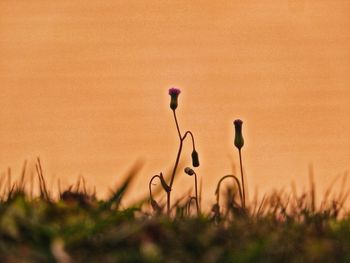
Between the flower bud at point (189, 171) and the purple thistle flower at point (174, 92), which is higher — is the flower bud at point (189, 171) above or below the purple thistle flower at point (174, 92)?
below

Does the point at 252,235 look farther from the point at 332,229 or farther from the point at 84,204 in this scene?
the point at 84,204

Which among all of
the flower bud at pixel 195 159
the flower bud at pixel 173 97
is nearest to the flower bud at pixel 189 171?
the flower bud at pixel 195 159

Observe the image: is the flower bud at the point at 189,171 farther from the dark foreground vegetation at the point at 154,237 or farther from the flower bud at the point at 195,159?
the dark foreground vegetation at the point at 154,237

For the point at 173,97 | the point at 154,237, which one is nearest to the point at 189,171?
the point at 173,97

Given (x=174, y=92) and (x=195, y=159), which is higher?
(x=174, y=92)

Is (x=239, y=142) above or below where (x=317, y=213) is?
above

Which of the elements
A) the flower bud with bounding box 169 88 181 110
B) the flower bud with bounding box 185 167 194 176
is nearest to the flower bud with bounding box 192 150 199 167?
the flower bud with bounding box 185 167 194 176

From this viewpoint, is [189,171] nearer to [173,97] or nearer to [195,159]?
[195,159]

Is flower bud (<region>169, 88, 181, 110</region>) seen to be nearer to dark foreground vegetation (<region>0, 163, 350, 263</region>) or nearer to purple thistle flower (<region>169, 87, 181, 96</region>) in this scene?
purple thistle flower (<region>169, 87, 181, 96</region>)

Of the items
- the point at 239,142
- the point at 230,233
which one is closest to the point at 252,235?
the point at 230,233

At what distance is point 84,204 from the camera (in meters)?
3.92

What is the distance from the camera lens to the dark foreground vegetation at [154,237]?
305 centimetres

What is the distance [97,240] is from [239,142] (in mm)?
1290

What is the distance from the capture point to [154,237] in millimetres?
3146
